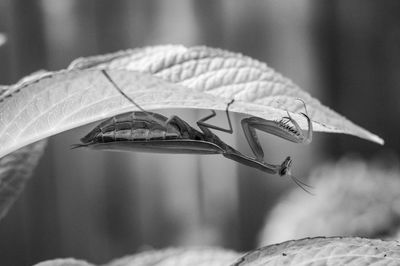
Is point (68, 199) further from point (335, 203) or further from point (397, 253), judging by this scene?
point (397, 253)

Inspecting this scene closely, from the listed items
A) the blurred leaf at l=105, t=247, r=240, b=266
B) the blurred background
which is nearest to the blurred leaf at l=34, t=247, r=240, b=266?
the blurred leaf at l=105, t=247, r=240, b=266

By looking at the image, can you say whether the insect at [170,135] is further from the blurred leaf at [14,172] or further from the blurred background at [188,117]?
the blurred background at [188,117]

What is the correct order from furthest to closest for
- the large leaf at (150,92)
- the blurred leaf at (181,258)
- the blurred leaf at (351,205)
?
the blurred leaf at (351,205) < the blurred leaf at (181,258) < the large leaf at (150,92)

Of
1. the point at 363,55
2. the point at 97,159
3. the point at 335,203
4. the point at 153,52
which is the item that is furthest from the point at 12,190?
the point at 363,55

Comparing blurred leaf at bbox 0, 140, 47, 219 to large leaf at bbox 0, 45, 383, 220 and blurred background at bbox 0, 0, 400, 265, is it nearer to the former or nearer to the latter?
large leaf at bbox 0, 45, 383, 220

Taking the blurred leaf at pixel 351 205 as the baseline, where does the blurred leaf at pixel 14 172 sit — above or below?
above

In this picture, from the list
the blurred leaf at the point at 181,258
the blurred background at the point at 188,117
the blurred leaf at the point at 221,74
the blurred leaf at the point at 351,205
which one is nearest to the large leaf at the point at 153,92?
the blurred leaf at the point at 221,74

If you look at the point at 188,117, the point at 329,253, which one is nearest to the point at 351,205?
the point at 188,117
